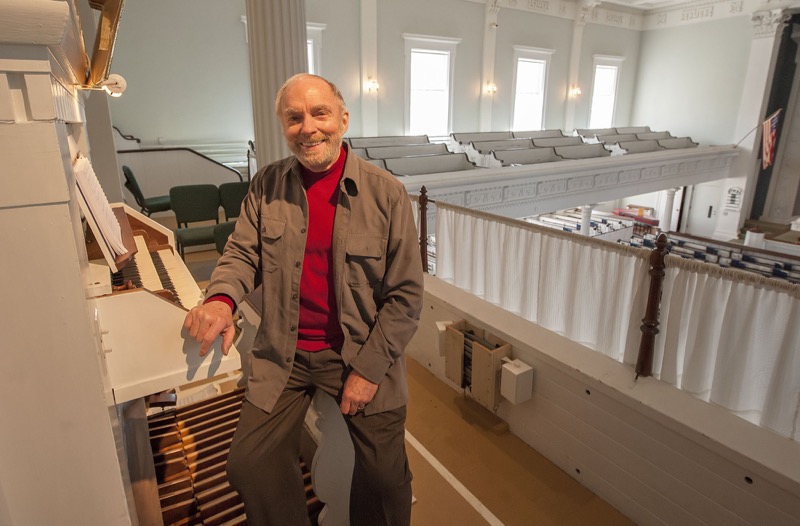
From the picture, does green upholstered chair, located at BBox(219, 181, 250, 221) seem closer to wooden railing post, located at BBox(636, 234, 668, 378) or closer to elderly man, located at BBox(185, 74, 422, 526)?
elderly man, located at BBox(185, 74, 422, 526)

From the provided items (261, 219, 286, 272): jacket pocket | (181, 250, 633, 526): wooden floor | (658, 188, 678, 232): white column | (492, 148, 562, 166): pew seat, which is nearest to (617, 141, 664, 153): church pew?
(658, 188, 678, 232): white column

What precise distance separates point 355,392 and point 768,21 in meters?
18.2

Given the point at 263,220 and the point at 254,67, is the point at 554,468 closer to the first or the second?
the point at 263,220

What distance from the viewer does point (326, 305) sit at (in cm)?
169

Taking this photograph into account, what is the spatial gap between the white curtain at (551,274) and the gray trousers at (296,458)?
61.3 inches

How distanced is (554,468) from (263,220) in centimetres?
223

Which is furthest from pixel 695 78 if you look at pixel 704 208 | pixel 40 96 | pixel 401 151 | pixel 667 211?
pixel 40 96

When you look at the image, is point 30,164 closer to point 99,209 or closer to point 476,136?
point 99,209

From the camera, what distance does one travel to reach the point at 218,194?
20.2 ft

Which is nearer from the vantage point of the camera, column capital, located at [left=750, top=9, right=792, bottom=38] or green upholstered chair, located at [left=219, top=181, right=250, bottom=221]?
green upholstered chair, located at [left=219, top=181, right=250, bottom=221]

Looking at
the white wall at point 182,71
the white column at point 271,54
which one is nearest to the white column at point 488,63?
the white wall at point 182,71

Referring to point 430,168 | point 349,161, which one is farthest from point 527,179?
point 349,161

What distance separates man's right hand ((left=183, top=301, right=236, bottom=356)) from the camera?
4.58 ft

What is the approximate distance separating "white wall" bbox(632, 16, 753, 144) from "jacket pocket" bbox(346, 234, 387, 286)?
17535 millimetres
